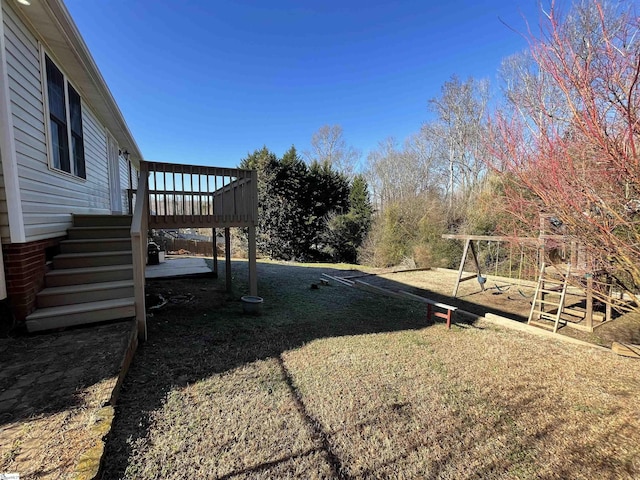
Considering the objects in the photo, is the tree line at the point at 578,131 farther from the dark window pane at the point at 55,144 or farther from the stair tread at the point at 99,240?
the dark window pane at the point at 55,144

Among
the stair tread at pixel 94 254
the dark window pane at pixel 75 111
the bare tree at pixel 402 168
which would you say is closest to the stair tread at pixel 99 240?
the stair tread at pixel 94 254

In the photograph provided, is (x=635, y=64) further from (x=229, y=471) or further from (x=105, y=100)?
(x=105, y=100)

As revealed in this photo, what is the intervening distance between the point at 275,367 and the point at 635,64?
362 cm

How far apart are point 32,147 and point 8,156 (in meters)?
0.73

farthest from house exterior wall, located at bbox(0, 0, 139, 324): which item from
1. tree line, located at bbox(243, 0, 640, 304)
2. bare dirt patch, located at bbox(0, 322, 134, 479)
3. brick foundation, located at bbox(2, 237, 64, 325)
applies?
tree line, located at bbox(243, 0, 640, 304)

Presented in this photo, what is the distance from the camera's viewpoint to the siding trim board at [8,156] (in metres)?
2.93

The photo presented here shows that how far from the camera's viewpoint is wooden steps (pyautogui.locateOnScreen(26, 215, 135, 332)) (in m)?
3.33

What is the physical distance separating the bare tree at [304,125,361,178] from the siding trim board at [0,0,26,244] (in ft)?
78.2

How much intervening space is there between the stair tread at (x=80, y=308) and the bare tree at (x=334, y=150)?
2387 centimetres

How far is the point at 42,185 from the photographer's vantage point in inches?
149

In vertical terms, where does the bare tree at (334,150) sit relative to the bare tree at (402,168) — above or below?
above

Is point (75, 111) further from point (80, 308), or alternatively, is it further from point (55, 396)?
point (55, 396)

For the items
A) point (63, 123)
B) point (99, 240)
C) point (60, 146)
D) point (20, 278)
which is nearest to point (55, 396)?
point (20, 278)

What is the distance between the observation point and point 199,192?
545cm
